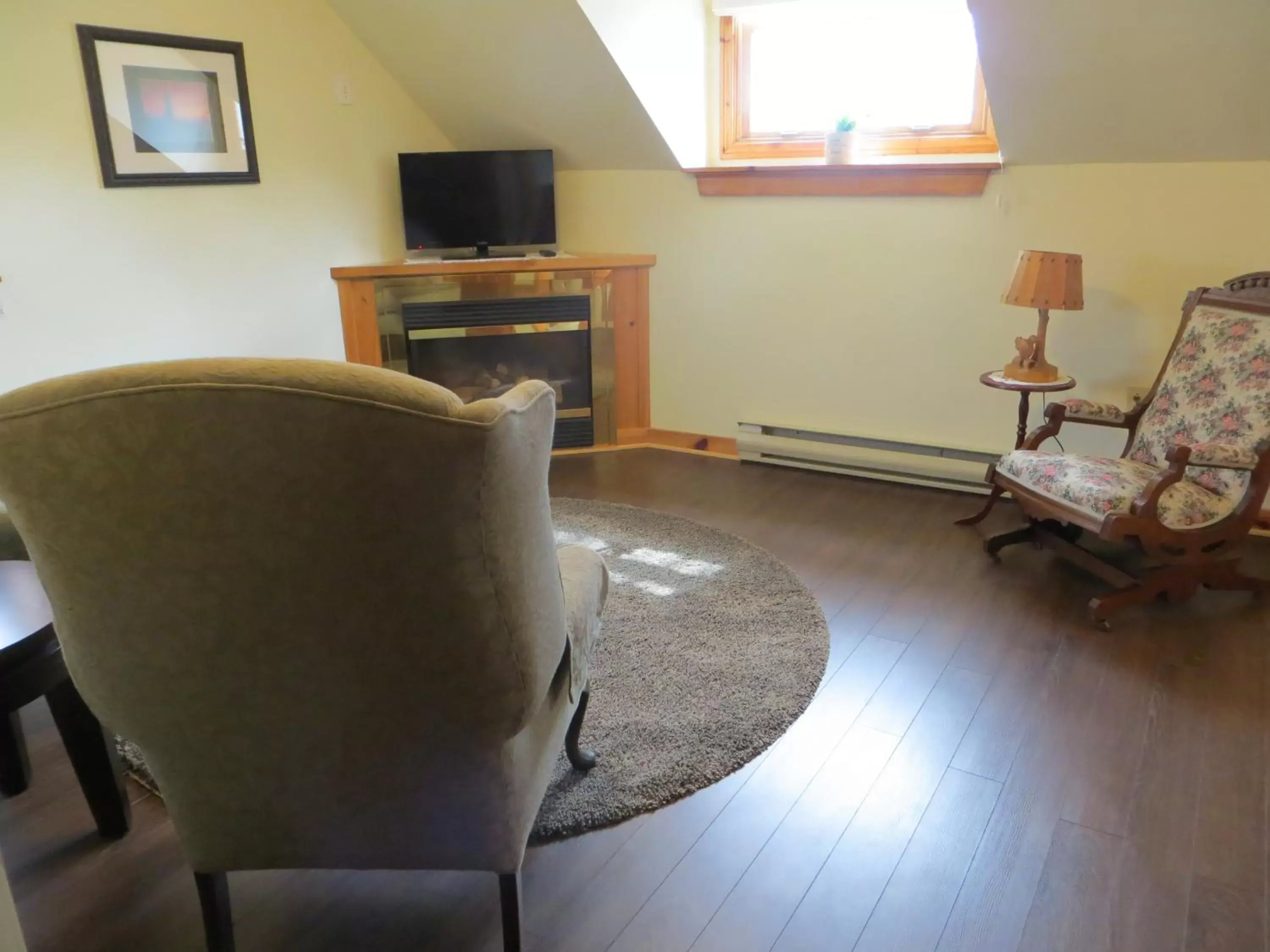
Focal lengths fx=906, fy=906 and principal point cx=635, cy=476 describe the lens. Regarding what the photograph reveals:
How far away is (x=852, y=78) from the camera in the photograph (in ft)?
12.4

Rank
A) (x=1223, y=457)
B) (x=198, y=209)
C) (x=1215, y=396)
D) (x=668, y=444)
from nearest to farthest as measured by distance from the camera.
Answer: (x=1223, y=457) → (x=1215, y=396) → (x=198, y=209) → (x=668, y=444)

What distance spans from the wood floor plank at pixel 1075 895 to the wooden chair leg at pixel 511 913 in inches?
33.4

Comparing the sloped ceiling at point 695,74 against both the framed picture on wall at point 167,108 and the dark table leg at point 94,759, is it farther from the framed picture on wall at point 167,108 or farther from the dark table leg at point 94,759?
the dark table leg at point 94,759

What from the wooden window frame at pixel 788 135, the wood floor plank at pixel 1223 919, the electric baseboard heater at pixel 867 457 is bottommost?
the wood floor plank at pixel 1223 919

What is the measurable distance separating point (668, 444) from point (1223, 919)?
3.24 metres

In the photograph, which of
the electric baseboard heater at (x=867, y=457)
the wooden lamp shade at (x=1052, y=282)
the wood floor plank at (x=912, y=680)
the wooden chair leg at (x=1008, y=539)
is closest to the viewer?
the wood floor plank at (x=912, y=680)

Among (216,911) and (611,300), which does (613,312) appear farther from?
(216,911)

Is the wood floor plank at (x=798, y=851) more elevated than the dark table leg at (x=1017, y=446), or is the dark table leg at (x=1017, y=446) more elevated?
the dark table leg at (x=1017, y=446)

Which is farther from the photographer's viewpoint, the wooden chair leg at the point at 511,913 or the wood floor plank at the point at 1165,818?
the wood floor plank at the point at 1165,818

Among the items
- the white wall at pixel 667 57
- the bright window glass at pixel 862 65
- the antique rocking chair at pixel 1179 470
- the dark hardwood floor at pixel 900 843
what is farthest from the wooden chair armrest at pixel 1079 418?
the white wall at pixel 667 57

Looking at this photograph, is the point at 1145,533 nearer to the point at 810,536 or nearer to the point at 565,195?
the point at 810,536

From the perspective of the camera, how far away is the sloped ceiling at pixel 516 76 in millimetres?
3600

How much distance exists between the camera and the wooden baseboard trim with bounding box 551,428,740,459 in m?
4.39

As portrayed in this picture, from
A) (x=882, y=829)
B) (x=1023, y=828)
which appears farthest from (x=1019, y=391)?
(x=882, y=829)
